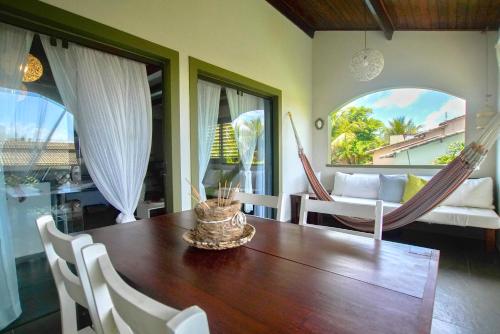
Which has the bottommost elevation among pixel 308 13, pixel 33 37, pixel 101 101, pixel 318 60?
pixel 101 101

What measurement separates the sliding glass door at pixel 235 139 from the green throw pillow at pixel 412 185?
177 cm

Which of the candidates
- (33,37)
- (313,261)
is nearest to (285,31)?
(33,37)

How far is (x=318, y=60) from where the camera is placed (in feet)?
14.3

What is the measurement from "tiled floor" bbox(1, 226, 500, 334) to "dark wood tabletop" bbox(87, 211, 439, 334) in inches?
38.1

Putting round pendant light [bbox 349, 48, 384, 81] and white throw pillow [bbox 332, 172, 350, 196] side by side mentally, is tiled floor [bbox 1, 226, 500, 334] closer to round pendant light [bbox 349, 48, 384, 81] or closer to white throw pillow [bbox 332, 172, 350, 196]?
white throw pillow [bbox 332, 172, 350, 196]

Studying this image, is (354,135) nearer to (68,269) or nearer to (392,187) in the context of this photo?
(392,187)

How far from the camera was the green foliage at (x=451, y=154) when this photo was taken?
3.48 meters

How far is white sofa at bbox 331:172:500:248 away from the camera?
2714 mm

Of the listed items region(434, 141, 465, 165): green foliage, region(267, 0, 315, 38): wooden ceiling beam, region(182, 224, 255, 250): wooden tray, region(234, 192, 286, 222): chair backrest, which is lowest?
region(182, 224, 255, 250): wooden tray

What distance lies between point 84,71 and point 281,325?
196 cm

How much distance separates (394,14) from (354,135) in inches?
66.8

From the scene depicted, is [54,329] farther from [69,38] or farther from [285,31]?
[285,31]

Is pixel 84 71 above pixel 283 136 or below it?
above

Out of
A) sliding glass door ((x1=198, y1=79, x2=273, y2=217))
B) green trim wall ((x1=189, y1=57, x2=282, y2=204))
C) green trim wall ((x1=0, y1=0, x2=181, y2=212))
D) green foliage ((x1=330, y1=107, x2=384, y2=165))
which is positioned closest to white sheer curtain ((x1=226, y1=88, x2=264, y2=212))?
sliding glass door ((x1=198, y1=79, x2=273, y2=217))
